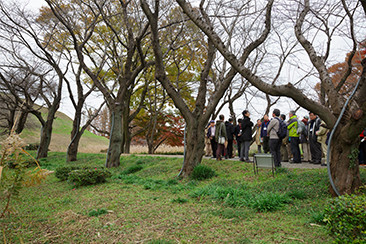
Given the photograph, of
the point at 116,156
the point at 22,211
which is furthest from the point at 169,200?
the point at 116,156

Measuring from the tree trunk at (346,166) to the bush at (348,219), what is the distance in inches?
74.8

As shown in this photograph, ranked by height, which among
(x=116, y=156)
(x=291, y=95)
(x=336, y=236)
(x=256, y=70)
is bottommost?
(x=336, y=236)

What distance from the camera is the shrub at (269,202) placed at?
4.79 meters

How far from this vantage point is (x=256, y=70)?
1568cm

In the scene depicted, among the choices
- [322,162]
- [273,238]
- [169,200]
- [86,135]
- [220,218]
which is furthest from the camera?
[86,135]

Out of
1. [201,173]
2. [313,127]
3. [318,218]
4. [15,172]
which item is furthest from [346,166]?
[15,172]

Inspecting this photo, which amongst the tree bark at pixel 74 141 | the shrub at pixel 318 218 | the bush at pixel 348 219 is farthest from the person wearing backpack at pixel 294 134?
the tree bark at pixel 74 141

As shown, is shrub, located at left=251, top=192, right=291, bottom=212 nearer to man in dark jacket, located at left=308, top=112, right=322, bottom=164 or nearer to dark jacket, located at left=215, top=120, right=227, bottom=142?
dark jacket, located at left=215, top=120, right=227, bottom=142

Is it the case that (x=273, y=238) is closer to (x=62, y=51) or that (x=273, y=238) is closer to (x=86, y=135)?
(x=62, y=51)

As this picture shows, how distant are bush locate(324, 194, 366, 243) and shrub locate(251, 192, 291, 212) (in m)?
1.48

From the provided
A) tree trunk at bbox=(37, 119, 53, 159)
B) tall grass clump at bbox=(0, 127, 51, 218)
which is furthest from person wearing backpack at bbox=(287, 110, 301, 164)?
tree trunk at bbox=(37, 119, 53, 159)

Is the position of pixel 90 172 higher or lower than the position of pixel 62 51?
lower

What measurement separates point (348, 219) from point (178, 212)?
115 inches

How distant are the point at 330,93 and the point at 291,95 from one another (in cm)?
95
